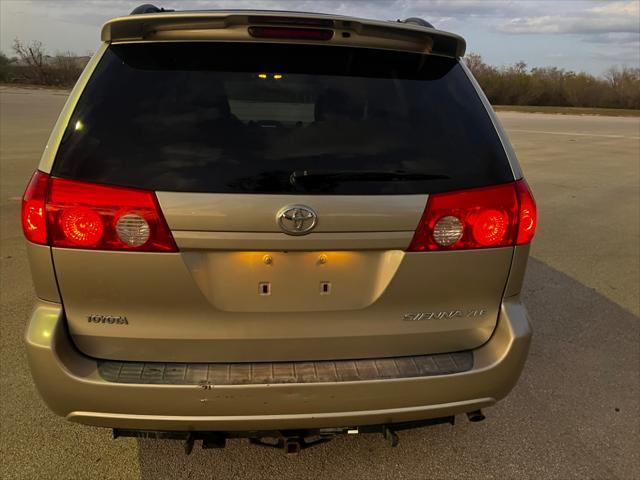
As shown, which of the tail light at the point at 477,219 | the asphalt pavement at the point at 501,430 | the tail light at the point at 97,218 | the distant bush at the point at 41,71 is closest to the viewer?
the tail light at the point at 97,218

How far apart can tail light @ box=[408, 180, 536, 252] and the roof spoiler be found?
2.15 ft

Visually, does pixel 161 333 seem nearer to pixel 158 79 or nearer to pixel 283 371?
pixel 283 371

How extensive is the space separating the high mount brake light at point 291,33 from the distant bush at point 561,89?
6742cm

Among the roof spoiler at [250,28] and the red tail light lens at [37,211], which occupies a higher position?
the roof spoiler at [250,28]

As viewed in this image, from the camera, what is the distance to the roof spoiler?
1.80m

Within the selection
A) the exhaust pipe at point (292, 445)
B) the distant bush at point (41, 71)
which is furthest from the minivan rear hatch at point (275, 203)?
the distant bush at point (41, 71)

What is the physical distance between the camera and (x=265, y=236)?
1.73 metres

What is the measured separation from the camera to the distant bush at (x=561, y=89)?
63.8 meters

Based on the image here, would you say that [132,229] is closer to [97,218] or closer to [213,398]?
[97,218]

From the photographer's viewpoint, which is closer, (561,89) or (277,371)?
(277,371)

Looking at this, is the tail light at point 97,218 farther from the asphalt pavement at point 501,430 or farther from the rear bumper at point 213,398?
the asphalt pavement at point 501,430

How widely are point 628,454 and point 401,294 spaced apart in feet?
5.54

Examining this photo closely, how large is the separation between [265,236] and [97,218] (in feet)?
1.92

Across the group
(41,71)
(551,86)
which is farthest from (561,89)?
(41,71)
